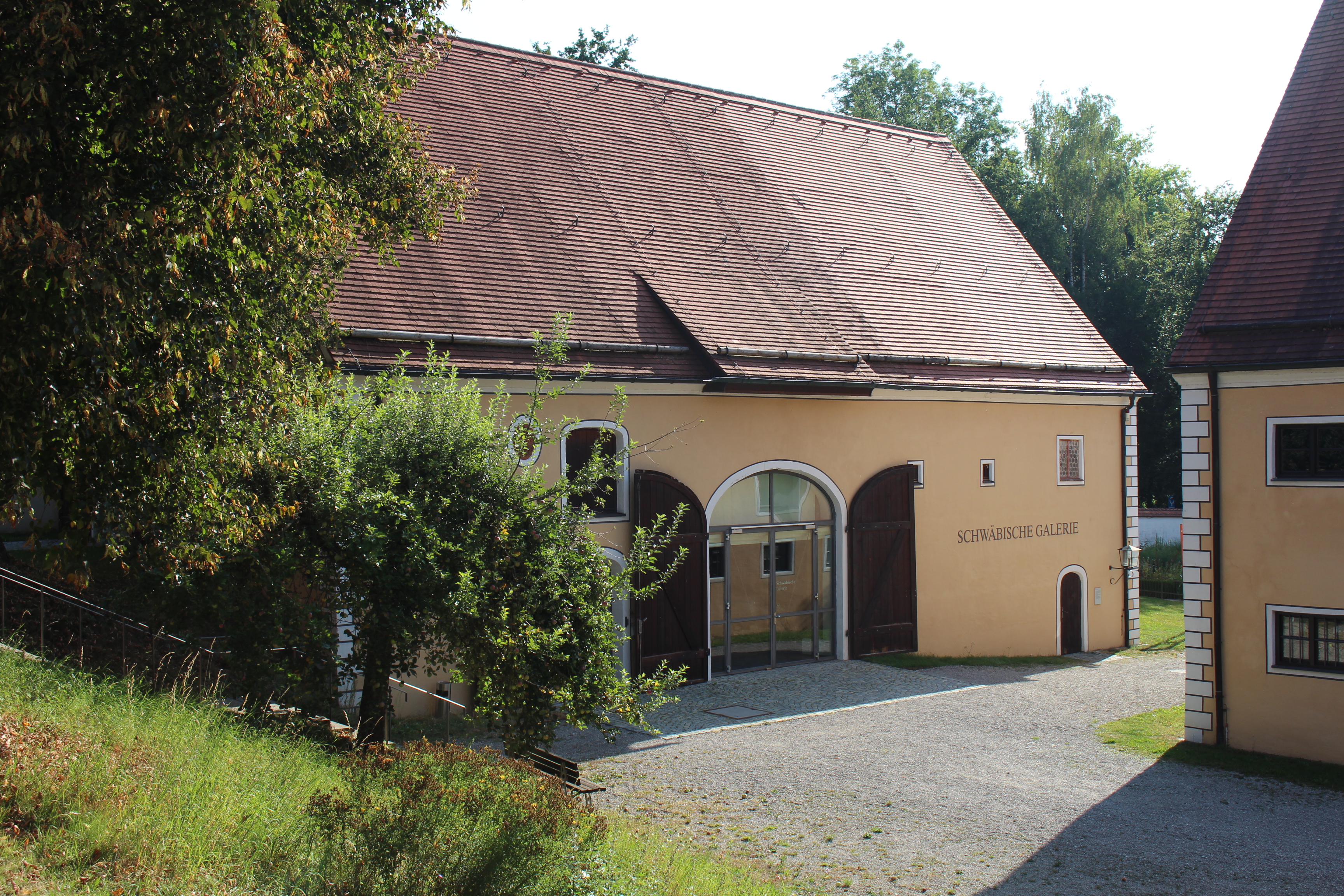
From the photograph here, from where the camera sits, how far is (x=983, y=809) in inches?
427

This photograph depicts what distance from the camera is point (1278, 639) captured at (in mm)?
13531

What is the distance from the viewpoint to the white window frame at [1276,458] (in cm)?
1321

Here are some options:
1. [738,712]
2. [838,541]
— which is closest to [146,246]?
[738,712]

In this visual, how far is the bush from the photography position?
5.67 meters

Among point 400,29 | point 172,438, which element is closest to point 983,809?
point 172,438

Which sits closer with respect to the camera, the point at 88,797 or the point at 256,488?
the point at 88,797

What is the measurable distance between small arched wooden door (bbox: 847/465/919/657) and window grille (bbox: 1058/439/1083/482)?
419 centimetres

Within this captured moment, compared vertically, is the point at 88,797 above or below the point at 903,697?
above

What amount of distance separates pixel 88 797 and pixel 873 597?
45.6 feet

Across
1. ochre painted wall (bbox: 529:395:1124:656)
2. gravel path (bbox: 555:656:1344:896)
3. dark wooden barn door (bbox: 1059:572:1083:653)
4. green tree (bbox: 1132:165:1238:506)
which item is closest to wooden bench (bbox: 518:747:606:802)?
gravel path (bbox: 555:656:1344:896)

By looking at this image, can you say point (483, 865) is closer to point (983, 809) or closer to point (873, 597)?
point (983, 809)

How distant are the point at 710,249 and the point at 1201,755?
10.8 meters

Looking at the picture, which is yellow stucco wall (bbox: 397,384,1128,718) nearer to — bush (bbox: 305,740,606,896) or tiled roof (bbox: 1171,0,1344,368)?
tiled roof (bbox: 1171,0,1344,368)

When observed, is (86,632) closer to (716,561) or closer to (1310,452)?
(716,561)
